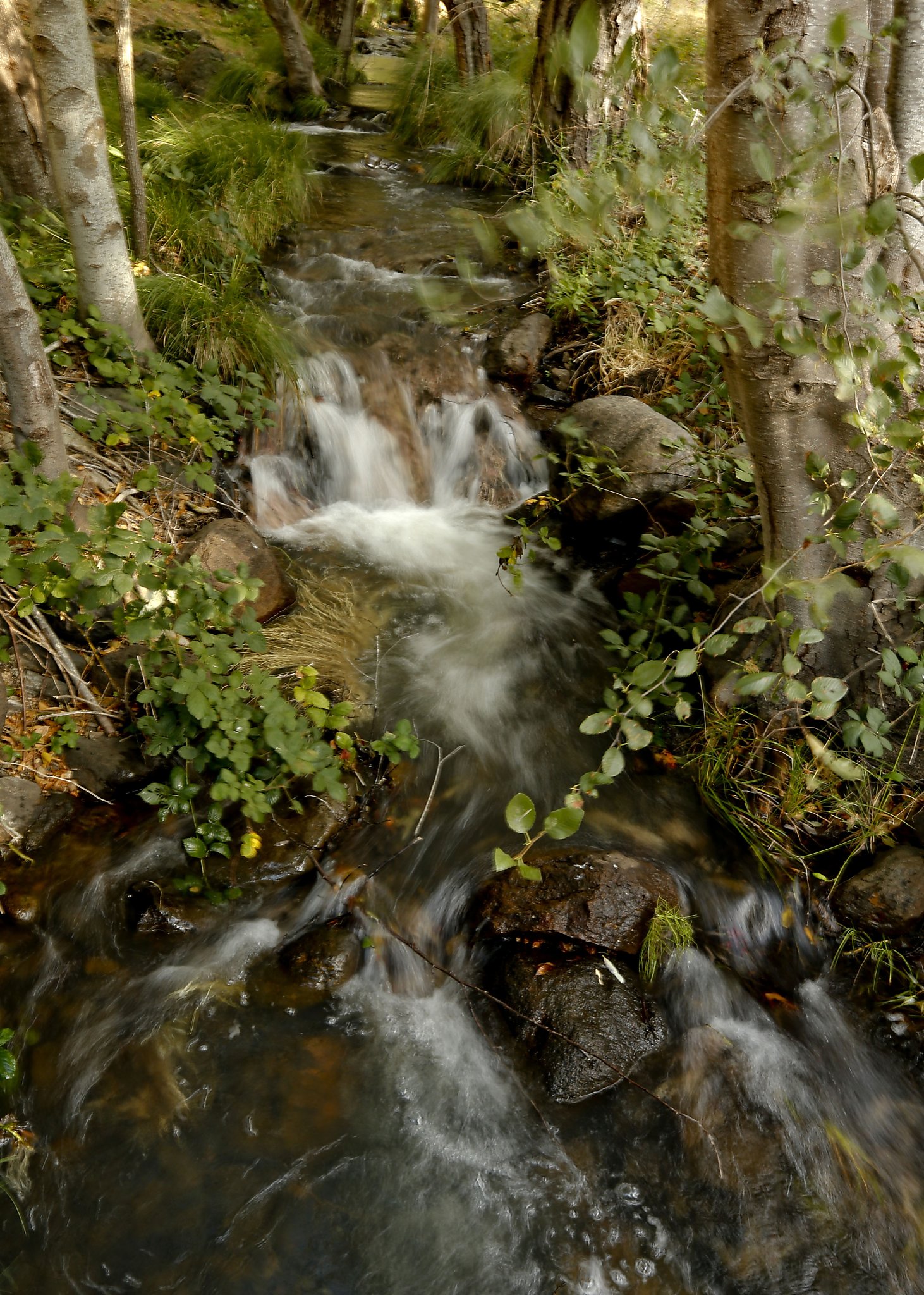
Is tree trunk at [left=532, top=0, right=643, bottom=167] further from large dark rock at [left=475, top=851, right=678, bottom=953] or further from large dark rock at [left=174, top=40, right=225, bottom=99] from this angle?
large dark rock at [left=475, top=851, right=678, bottom=953]

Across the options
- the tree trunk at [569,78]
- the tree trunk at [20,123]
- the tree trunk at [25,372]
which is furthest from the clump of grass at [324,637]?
the tree trunk at [569,78]

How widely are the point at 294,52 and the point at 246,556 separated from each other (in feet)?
27.0

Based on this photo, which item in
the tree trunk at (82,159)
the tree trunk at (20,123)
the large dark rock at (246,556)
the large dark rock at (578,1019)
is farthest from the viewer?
the tree trunk at (20,123)

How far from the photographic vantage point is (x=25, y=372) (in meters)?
3.12

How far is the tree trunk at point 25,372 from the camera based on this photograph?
2971 mm

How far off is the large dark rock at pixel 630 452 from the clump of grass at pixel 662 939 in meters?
2.06

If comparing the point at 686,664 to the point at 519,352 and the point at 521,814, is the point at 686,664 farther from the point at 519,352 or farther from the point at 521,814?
the point at 519,352

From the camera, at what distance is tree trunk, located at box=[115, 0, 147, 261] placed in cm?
405

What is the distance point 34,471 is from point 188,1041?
2.00m

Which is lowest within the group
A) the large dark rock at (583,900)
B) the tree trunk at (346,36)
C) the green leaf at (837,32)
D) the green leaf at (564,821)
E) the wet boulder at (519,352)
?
the large dark rock at (583,900)

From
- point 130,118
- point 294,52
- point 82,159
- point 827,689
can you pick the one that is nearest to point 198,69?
point 294,52

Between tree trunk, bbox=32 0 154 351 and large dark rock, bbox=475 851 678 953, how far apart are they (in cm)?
330

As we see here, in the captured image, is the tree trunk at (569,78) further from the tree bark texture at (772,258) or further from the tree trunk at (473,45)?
the tree bark texture at (772,258)

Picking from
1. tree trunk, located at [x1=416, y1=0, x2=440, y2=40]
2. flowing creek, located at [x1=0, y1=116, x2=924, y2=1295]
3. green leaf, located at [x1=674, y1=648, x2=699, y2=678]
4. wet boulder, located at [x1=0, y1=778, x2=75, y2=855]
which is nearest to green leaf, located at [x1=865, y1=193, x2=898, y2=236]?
flowing creek, located at [x1=0, y1=116, x2=924, y2=1295]
